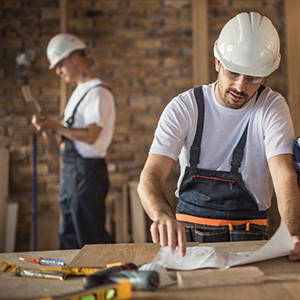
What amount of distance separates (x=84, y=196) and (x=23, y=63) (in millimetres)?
1504

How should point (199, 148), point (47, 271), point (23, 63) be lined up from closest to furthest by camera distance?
1. point (47, 271)
2. point (199, 148)
3. point (23, 63)

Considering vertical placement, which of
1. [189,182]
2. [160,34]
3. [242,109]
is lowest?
[189,182]

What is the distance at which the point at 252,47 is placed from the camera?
6.24 feet

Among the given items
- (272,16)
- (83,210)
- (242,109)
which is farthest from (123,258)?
(272,16)

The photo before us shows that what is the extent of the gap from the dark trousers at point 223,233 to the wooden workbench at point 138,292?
272 mm

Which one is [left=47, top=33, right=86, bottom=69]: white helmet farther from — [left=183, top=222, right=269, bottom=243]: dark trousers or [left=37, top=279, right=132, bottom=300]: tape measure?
[left=37, top=279, right=132, bottom=300]: tape measure

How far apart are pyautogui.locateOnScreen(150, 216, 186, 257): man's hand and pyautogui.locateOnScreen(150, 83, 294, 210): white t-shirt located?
0.56m

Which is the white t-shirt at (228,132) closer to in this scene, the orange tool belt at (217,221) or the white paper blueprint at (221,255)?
the orange tool belt at (217,221)

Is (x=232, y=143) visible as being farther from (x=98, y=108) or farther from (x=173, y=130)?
(x=98, y=108)

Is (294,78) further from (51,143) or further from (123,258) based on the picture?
(123,258)

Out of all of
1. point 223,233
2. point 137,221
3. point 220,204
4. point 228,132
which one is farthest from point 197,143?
point 137,221

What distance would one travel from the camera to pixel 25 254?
1638 mm

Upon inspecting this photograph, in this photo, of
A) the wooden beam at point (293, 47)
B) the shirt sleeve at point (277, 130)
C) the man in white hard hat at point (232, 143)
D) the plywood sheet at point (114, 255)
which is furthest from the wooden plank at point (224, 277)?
the wooden beam at point (293, 47)

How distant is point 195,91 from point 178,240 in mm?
887
